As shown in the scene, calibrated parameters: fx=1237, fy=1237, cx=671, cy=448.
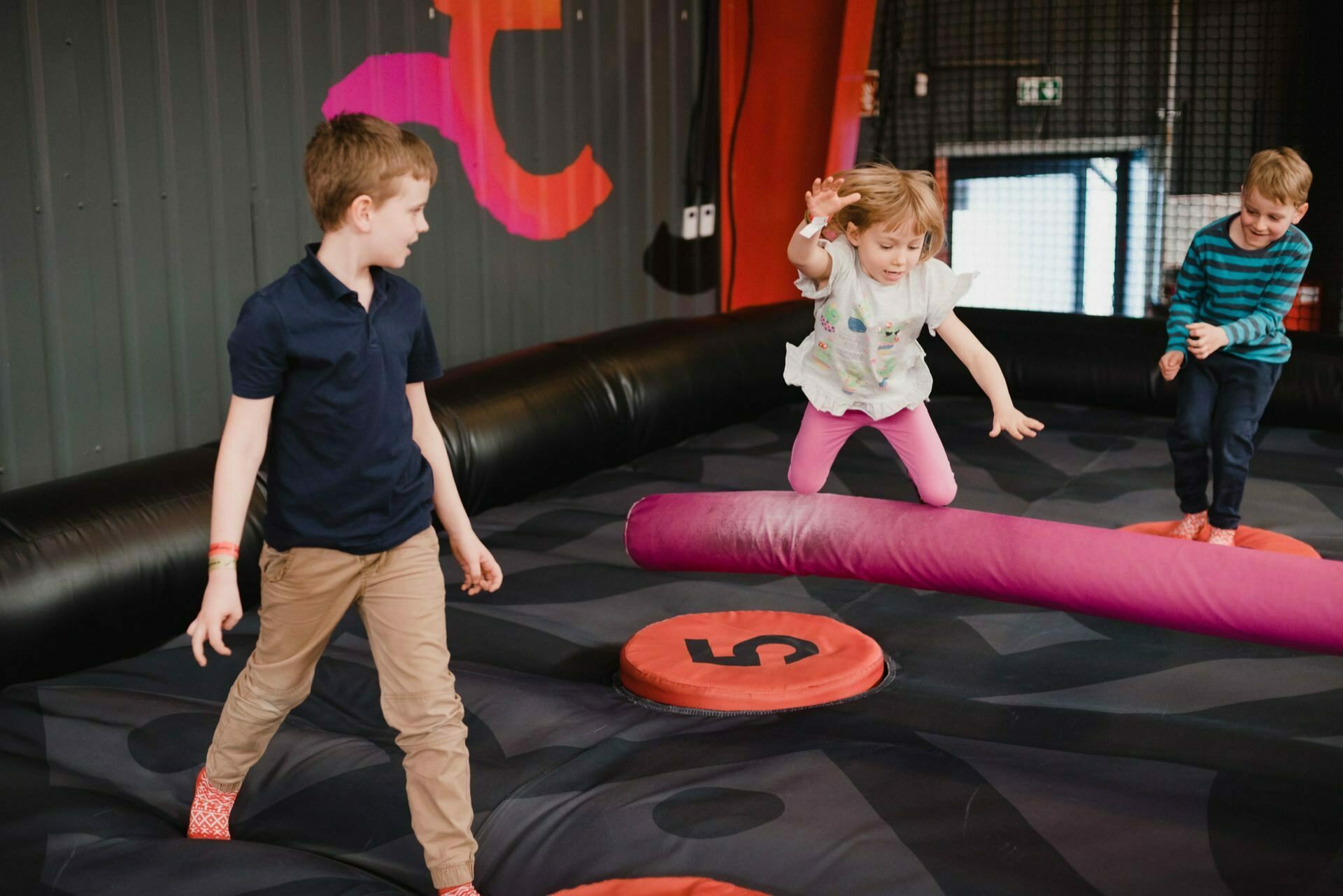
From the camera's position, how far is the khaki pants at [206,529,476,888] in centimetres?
160

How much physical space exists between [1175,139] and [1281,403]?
2020 mm

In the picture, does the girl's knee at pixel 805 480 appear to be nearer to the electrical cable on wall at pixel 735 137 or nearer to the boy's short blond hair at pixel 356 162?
the boy's short blond hair at pixel 356 162

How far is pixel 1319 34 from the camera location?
5406 millimetres

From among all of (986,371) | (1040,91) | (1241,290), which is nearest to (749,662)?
(986,371)

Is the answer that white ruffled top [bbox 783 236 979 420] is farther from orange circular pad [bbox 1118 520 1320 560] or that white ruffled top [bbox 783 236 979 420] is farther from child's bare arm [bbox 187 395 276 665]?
orange circular pad [bbox 1118 520 1320 560]

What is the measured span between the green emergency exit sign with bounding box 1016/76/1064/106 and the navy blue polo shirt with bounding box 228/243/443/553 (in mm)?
5039

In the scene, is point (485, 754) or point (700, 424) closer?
point (485, 754)

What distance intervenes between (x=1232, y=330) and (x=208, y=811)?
2.13 metres

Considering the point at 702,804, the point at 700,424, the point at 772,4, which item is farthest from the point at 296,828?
the point at 772,4

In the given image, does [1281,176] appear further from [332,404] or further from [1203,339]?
[332,404]

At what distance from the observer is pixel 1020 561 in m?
2.02

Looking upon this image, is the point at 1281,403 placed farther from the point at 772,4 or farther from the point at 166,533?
the point at 166,533

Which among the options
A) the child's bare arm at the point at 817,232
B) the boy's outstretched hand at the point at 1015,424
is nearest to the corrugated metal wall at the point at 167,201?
the child's bare arm at the point at 817,232

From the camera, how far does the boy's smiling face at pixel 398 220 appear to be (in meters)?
1.56
